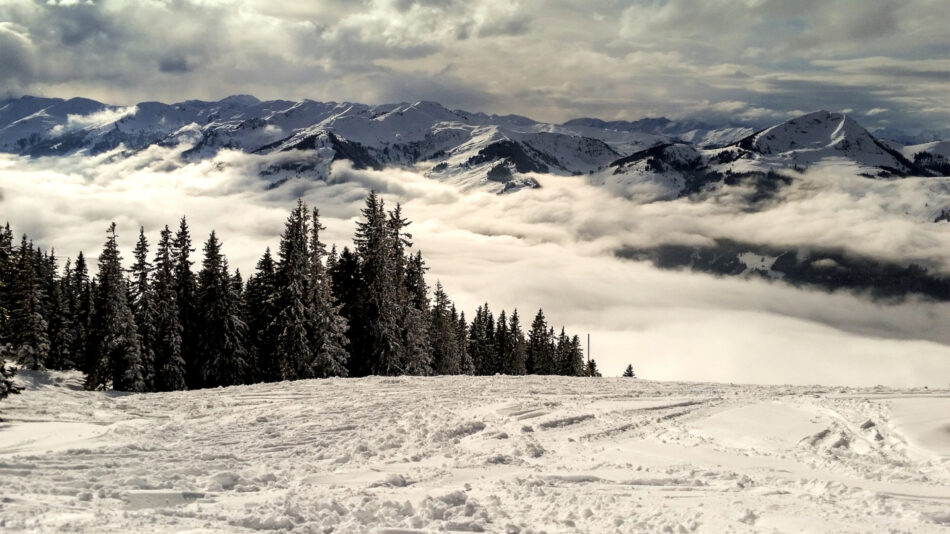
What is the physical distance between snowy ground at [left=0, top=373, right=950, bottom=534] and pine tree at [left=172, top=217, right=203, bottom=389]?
71.6 feet

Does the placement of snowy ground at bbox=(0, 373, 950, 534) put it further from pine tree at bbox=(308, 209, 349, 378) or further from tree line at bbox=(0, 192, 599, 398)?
tree line at bbox=(0, 192, 599, 398)

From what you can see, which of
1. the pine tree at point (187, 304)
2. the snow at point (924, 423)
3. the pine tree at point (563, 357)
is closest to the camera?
the snow at point (924, 423)

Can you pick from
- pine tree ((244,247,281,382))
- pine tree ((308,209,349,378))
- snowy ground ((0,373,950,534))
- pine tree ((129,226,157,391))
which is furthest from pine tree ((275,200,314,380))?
snowy ground ((0,373,950,534))

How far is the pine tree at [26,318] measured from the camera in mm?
44938

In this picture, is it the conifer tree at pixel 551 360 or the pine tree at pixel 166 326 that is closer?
the pine tree at pixel 166 326

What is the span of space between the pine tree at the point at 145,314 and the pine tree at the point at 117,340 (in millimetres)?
787

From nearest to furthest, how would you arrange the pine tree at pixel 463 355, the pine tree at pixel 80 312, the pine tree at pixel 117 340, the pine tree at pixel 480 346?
the pine tree at pixel 117 340
the pine tree at pixel 80 312
the pine tree at pixel 463 355
the pine tree at pixel 480 346

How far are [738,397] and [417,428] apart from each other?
1112cm

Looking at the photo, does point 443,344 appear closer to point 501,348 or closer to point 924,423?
point 501,348

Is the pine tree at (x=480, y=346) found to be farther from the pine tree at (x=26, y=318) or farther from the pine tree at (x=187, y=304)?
the pine tree at (x=26, y=318)

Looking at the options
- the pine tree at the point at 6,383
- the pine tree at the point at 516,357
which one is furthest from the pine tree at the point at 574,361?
the pine tree at the point at 6,383

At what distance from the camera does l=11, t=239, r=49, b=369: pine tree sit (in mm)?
44938

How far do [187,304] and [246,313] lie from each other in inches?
220

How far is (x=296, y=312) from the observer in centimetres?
3766
